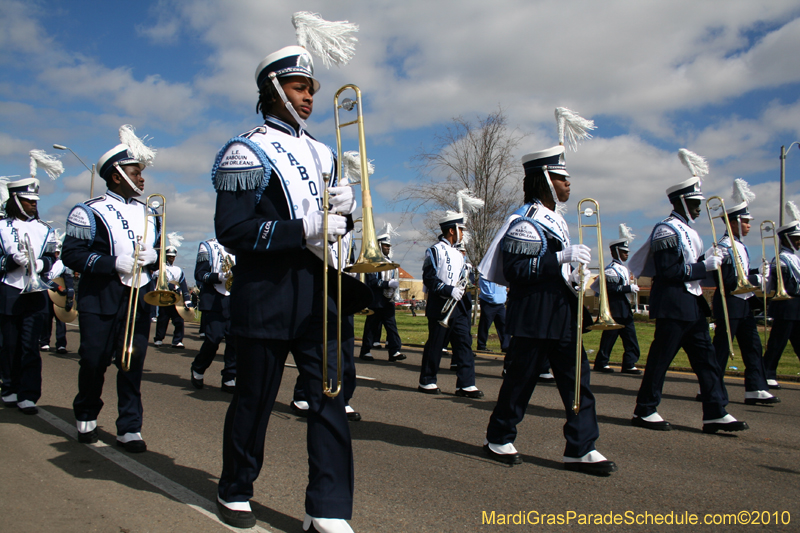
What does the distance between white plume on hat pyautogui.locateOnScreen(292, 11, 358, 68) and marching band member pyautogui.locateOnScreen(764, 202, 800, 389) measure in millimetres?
6908

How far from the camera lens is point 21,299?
6148mm

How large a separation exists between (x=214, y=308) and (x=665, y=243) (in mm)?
5764

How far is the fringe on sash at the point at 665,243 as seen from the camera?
18.3ft

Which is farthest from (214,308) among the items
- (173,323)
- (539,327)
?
(173,323)

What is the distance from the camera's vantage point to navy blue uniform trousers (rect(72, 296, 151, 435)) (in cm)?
446

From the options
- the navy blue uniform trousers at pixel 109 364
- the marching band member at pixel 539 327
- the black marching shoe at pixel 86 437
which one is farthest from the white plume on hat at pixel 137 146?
the marching band member at pixel 539 327

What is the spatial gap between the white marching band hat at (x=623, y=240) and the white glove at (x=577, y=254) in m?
8.06

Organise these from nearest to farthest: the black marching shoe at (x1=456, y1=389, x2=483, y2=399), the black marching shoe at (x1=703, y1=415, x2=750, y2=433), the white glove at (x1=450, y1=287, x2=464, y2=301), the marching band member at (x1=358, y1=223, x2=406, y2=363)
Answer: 1. the black marching shoe at (x1=703, y1=415, x2=750, y2=433)
2. the black marching shoe at (x1=456, y1=389, x2=483, y2=399)
3. the white glove at (x1=450, y1=287, x2=464, y2=301)
4. the marching band member at (x1=358, y1=223, x2=406, y2=363)

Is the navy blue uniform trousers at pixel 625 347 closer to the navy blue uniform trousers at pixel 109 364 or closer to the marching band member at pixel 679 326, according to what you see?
the marching band member at pixel 679 326

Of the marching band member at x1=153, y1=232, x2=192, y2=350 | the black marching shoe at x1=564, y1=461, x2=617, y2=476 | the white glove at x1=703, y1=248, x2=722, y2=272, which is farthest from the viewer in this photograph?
the marching band member at x1=153, y1=232, x2=192, y2=350

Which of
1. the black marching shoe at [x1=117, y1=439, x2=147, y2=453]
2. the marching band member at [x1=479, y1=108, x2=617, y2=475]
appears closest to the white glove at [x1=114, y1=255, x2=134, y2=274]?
the black marching shoe at [x1=117, y1=439, x2=147, y2=453]

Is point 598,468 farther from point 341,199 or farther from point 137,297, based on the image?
point 137,297

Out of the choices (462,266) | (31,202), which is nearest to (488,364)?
(462,266)

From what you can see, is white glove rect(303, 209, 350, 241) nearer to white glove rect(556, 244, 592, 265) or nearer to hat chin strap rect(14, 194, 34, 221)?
white glove rect(556, 244, 592, 265)
